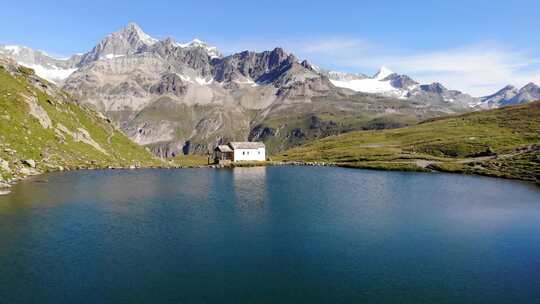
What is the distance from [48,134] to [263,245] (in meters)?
104

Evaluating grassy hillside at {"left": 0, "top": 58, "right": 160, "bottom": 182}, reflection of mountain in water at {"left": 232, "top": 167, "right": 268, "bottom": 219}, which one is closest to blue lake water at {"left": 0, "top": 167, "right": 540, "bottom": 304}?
reflection of mountain in water at {"left": 232, "top": 167, "right": 268, "bottom": 219}

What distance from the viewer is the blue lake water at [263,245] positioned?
149 feet

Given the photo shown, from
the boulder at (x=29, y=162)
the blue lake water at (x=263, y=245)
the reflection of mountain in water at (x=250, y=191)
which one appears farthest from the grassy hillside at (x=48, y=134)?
the reflection of mountain in water at (x=250, y=191)

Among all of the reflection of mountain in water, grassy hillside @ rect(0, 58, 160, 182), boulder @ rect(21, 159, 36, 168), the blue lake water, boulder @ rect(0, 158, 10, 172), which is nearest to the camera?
the blue lake water

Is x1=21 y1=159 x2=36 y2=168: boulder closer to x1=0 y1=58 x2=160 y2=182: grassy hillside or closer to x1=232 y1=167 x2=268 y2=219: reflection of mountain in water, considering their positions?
x1=0 y1=58 x2=160 y2=182: grassy hillside

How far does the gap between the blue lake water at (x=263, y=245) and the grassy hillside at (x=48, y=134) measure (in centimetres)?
1876

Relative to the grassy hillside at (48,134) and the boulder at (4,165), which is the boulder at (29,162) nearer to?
the grassy hillside at (48,134)

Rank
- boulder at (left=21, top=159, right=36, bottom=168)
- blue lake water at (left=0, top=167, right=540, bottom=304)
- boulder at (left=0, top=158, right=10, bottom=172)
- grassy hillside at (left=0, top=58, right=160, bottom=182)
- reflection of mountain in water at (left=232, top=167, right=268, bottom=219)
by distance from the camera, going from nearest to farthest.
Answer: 1. blue lake water at (left=0, top=167, right=540, bottom=304)
2. reflection of mountain in water at (left=232, top=167, right=268, bottom=219)
3. boulder at (left=0, top=158, right=10, bottom=172)
4. boulder at (left=21, top=159, right=36, bottom=168)
5. grassy hillside at (left=0, top=58, right=160, bottom=182)

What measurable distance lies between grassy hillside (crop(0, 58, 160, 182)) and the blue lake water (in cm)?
1876

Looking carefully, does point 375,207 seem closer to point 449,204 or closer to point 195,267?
point 449,204

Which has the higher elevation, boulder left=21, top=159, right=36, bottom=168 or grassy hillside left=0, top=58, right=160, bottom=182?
grassy hillside left=0, top=58, right=160, bottom=182

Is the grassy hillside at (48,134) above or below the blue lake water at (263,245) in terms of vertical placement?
above

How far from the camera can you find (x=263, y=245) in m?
61.0

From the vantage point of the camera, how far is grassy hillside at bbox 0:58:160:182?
119 m
